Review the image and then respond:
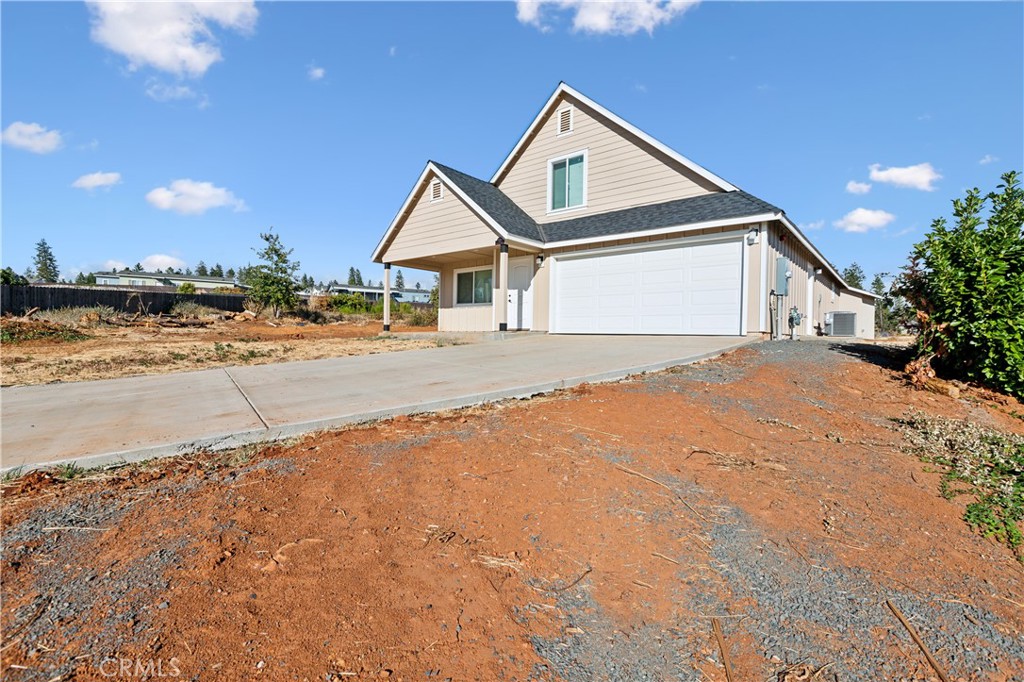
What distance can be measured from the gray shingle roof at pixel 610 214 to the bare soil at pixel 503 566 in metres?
7.90

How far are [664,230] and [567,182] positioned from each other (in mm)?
4625

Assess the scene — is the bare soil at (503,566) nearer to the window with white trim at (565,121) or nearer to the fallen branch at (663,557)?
the fallen branch at (663,557)

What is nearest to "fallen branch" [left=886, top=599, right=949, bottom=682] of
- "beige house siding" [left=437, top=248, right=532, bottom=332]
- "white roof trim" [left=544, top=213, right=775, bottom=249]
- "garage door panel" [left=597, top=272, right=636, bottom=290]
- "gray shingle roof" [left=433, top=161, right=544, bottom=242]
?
"white roof trim" [left=544, top=213, right=775, bottom=249]

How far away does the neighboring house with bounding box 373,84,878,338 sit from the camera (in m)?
10.3

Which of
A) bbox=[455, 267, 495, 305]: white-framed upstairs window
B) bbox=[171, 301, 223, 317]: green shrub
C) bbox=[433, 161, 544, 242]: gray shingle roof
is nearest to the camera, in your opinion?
bbox=[433, 161, 544, 242]: gray shingle roof

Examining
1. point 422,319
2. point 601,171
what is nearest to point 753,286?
point 601,171

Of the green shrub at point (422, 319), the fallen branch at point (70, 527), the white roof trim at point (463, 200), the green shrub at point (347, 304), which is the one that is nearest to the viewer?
the fallen branch at point (70, 527)

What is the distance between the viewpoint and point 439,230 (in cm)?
1353

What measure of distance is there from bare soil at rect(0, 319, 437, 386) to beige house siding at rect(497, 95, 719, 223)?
250 inches

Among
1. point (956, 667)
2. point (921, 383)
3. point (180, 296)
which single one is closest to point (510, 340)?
point (921, 383)

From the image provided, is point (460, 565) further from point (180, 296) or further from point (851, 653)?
point (180, 296)

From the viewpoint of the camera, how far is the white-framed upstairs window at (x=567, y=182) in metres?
13.9

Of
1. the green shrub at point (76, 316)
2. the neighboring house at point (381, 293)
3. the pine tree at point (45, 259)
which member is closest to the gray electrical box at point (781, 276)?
the green shrub at point (76, 316)

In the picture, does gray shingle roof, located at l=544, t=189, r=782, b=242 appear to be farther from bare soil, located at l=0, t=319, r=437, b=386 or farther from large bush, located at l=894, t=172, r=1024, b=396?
bare soil, located at l=0, t=319, r=437, b=386
